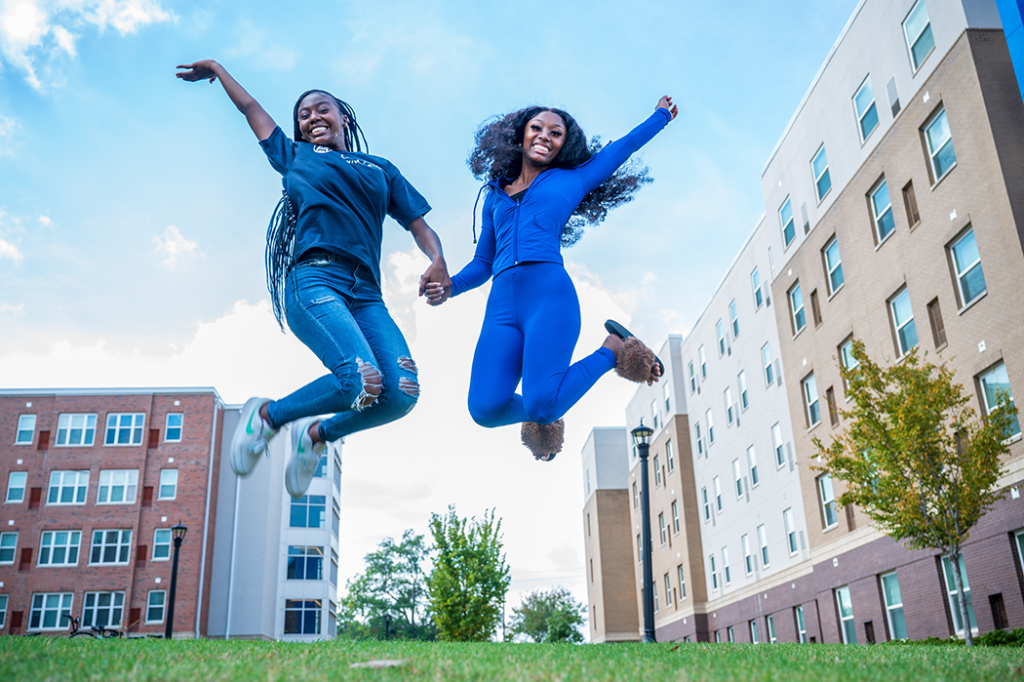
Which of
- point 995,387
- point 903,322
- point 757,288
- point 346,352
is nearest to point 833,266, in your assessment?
point 903,322

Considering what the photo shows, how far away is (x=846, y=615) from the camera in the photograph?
83.3 ft

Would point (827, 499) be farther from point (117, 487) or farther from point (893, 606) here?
point (117, 487)

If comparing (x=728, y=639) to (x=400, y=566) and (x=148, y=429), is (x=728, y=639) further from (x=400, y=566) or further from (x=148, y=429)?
(x=400, y=566)

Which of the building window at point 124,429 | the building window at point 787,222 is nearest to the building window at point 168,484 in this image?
the building window at point 124,429

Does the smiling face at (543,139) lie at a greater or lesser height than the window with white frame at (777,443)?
lesser

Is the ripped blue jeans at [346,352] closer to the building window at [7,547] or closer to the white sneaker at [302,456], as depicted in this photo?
the white sneaker at [302,456]

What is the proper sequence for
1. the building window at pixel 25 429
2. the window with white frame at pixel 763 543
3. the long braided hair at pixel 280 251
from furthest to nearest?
1. the building window at pixel 25 429
2. the window with white frame at pixel 763 543
3. the long braided hair at pixel 280 251

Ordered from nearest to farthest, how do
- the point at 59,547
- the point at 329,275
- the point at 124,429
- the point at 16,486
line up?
the point at 329,275, the point at 59,547, the point at 16,486, the point at 124,429

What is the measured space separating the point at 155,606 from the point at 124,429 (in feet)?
31.6

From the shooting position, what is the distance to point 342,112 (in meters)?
5.56

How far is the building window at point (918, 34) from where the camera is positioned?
776 inches

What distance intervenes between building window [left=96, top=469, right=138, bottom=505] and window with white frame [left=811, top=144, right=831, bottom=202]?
118 ft

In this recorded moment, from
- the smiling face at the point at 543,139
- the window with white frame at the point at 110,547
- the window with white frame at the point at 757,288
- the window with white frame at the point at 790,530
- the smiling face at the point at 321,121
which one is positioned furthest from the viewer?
the window with white frame at the point at 110,547

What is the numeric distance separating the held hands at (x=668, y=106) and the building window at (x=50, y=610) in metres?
43.6
